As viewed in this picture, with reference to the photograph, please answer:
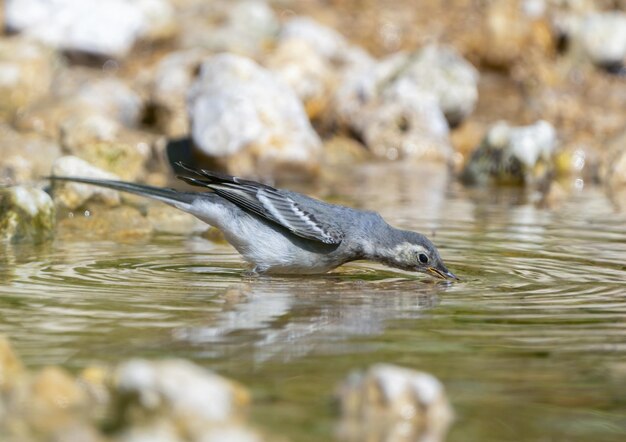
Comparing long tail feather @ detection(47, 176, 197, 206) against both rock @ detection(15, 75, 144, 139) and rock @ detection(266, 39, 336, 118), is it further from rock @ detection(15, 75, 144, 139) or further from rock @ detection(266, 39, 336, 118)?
rock @ detection(266, 39, 336, 118)

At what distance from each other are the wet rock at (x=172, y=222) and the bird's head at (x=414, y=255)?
2.69 m

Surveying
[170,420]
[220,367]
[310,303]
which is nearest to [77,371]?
[220,367]

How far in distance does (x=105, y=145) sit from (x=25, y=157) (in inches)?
43.1

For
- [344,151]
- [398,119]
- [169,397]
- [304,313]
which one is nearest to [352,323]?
[304,313]

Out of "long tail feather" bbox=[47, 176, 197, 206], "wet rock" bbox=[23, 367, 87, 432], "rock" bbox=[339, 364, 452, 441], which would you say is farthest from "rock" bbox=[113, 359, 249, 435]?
"long tail feather" bbox=[47, 176, 197, 206]

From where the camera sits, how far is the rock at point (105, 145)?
1284 cm

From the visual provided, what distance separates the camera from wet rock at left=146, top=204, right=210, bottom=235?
973 cm

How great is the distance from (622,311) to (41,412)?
343cm

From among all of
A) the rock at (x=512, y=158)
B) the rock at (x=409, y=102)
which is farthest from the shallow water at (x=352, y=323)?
the rock at (x=409, y=102)

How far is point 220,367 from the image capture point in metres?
4.52

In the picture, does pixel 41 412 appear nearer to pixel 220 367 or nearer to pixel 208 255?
pixel 220 367

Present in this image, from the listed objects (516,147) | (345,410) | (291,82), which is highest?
(291,82)

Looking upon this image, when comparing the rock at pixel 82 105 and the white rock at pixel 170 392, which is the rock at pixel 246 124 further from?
the white rock at pixel 170 392

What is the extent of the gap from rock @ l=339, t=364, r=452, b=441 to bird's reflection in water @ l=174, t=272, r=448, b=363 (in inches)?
38.1
